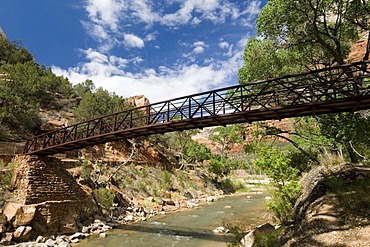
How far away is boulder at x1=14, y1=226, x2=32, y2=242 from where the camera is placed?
45.9ft

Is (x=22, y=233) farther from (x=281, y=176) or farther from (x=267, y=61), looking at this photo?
(x=267, y=61)

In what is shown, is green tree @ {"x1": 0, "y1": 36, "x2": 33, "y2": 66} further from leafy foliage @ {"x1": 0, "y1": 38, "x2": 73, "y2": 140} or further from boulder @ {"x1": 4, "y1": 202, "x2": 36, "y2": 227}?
boulder @ {"x1": 4, "y1": 202, "x2": 36, "y2": 227}

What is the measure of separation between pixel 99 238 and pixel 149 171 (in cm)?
2084

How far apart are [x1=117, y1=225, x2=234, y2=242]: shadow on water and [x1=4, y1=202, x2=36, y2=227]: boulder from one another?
569 centimetres

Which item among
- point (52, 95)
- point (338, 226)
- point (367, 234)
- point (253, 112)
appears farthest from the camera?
point (52, 95)

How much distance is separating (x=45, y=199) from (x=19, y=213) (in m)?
2.07

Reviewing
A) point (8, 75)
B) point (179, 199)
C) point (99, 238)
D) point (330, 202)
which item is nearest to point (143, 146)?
point (179, 199)

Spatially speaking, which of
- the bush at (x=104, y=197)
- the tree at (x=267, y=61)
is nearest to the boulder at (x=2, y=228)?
the bush at (x=104, y=197)

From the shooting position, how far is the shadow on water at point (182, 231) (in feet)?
47.1

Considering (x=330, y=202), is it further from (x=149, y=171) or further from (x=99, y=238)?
(x=149, y=171)

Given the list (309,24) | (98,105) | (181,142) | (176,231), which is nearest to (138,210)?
(176,231)

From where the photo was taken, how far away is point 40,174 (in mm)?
17938

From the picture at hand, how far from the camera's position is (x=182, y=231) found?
16.6m

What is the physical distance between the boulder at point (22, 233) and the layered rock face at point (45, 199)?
0.42m
